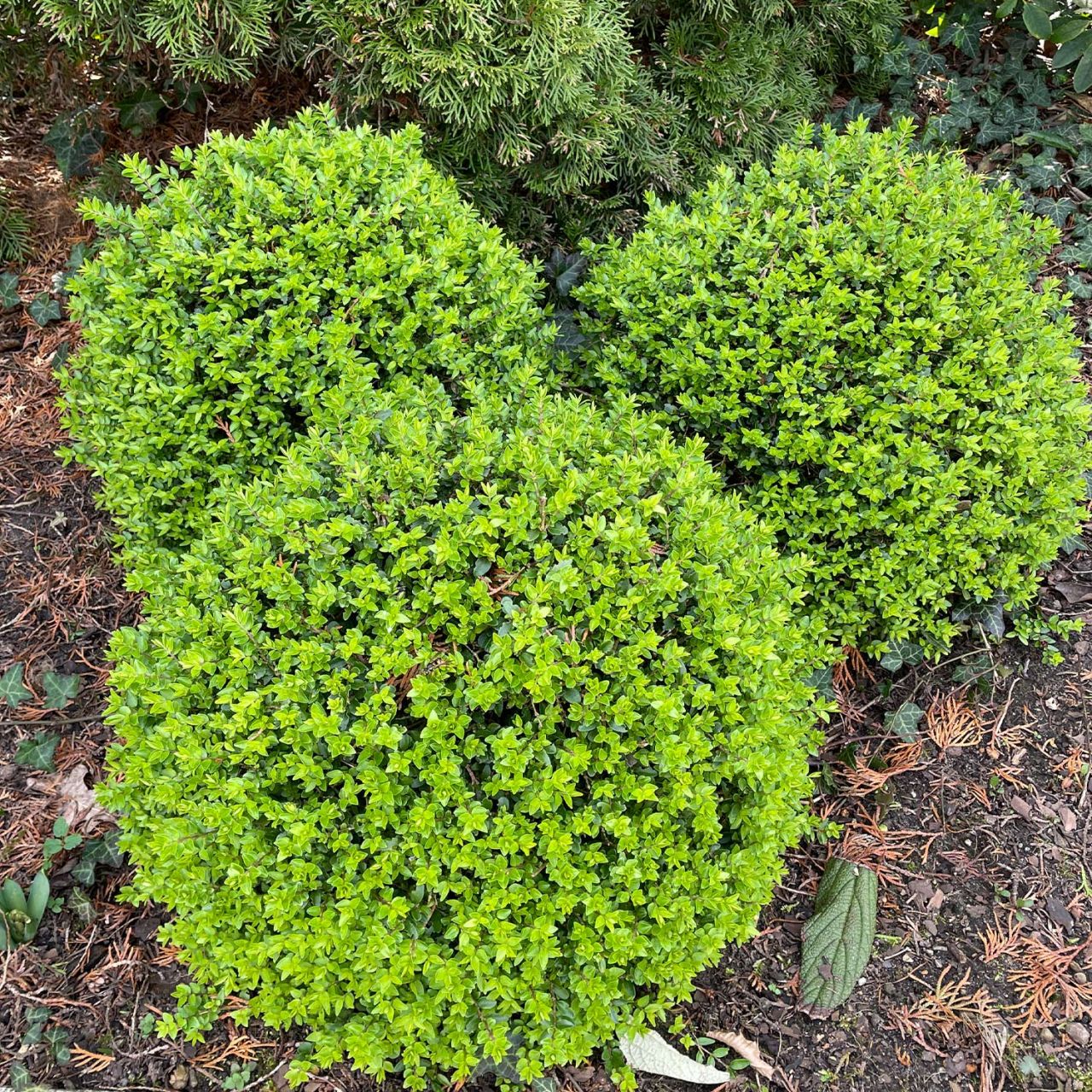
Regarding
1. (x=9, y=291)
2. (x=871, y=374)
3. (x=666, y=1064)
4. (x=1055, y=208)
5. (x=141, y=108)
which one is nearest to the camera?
(x=666, y=1064)

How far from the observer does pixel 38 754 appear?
2666 mm

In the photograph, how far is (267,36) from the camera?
2.66m

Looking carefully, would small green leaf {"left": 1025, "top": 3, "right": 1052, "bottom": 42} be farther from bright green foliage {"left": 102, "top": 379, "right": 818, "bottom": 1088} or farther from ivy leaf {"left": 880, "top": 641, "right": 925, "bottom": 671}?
bright green foliage {"left": 102, "top": 379, "right": 818, "bottom": 1088}

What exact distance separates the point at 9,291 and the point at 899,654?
346cm

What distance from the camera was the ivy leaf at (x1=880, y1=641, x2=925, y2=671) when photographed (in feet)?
8.73

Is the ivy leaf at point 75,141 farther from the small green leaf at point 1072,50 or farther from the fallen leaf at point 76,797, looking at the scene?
the small green leaf at point 1072,50

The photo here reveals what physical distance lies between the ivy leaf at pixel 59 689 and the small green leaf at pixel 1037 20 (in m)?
3.96

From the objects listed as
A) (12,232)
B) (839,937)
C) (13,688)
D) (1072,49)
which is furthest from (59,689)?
(1072,49)

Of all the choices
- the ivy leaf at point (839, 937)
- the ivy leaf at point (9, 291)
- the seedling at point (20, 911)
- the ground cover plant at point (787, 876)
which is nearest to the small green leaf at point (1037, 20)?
the ground cover plant at point (787, 876)

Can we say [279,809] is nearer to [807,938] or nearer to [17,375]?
[807,938]

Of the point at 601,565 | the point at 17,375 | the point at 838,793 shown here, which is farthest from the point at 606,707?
the point at 17,375

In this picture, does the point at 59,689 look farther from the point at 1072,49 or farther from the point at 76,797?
the point at 1072,49

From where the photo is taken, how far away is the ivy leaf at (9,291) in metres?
3.52

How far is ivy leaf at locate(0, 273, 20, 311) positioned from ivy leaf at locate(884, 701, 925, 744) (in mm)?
3483
